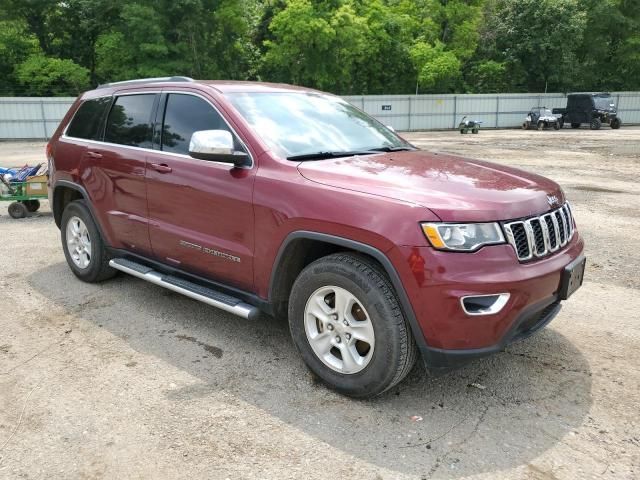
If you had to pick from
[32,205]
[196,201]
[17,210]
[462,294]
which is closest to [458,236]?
[462,294]

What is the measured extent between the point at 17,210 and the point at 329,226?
7.62 metres

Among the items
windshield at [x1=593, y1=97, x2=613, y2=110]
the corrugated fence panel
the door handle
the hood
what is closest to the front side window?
the door handle

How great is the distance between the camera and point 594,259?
6309mm

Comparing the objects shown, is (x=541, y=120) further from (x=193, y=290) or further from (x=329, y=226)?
(x=329, y=226)

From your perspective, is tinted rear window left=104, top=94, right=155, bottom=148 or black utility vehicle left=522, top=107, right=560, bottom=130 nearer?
tinted rear window left=104, top=94, right=155, bottom=148

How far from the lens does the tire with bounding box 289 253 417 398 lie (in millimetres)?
3070

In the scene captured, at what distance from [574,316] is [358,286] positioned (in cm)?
246

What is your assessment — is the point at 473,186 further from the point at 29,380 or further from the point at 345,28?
the point at 345,28

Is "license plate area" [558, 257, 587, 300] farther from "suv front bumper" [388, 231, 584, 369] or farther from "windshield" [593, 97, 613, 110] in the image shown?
"windshield" [593, 97, 613, 110]

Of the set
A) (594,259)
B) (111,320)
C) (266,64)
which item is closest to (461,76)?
(266,64)

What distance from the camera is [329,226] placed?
3.23 metres

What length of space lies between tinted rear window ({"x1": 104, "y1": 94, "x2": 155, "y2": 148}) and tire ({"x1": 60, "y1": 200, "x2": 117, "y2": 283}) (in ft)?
2.63

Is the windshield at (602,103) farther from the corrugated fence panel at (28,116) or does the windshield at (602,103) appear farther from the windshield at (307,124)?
the windshield at (307,124)

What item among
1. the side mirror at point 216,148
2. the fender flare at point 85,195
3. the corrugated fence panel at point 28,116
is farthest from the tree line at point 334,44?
the side mirror at point 216,148
